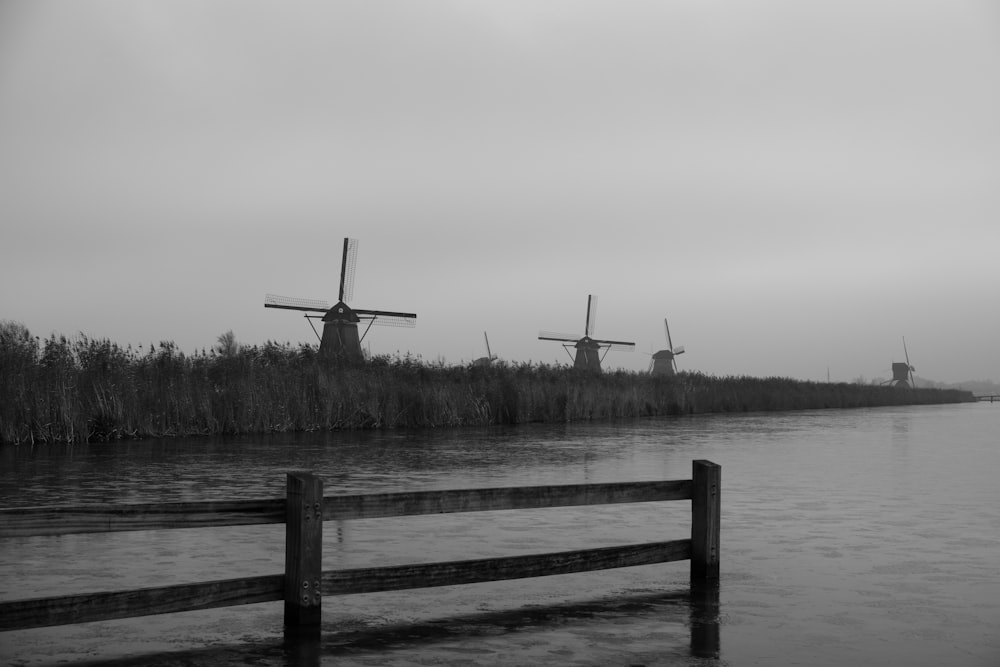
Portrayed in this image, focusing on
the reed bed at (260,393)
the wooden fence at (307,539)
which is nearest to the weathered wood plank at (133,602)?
the wooden fence at (307,539)

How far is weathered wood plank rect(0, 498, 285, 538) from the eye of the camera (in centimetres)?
538

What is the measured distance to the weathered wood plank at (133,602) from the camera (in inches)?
204

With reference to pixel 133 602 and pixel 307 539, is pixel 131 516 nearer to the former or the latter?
pixel 133 602

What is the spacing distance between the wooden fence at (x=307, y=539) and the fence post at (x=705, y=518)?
10 millimetres

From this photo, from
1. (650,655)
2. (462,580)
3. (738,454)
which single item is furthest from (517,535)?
(738,454)

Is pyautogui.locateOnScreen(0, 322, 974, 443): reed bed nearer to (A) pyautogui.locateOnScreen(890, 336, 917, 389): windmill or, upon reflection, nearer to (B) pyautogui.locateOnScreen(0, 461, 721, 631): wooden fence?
(B) pyautogui.locateOnScreen(0, 461, 721, 631): wooden fence

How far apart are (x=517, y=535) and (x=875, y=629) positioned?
454 centimetres

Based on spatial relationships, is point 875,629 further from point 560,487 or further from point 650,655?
point 560,487

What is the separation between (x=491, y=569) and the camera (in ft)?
22.0

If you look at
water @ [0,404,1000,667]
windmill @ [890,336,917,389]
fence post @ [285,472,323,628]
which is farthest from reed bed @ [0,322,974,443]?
windmill @ [890,336,917,389]

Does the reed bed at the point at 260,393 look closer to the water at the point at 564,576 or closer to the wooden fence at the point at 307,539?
the water at the point at 564,576

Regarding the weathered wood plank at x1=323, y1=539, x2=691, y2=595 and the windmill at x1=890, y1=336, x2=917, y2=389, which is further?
the windmill at x1=890, y1=336, x2=917, y2=389

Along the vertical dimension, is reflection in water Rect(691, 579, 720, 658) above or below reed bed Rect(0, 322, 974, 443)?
below

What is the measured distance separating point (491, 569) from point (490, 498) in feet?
1.57
